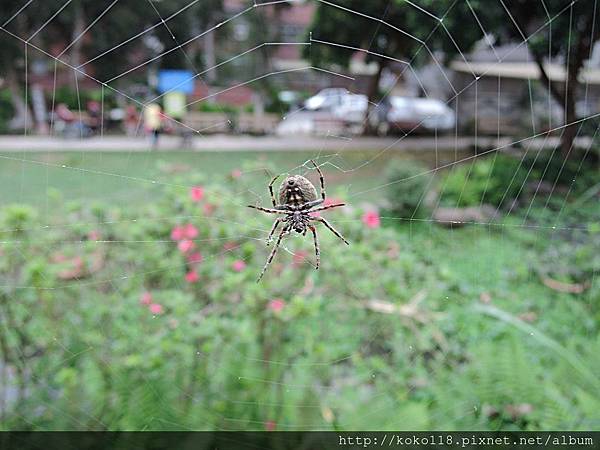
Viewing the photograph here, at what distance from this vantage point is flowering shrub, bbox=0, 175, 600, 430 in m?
2.42

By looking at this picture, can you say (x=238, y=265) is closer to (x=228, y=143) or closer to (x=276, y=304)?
(x=276, y=304)

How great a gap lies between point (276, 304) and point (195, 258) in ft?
1.77

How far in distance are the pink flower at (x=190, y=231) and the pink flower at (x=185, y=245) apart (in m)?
0.03

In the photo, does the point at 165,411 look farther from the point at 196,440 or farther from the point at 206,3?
the point at 206,3

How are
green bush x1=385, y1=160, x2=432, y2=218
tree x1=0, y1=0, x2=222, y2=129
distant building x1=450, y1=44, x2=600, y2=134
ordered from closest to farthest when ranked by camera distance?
green bush x1=385, y1=160, x2=432, y2=218 < tree x1=0, y1=0, x2=222, y2=129 < distant building x1=450, y1=44, x2=600, y2=134

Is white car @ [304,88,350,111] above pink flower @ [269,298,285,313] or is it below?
above

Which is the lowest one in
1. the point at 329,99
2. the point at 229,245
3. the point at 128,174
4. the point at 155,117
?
the point at 229,245

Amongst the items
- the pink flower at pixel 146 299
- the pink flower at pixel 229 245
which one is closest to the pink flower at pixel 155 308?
the pink flower at pixel 146 299

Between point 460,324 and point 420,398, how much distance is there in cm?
81

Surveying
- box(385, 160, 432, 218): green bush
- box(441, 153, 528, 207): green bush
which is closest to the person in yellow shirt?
box(385, 160, 432, 218): green bush

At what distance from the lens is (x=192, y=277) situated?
8.54 ft

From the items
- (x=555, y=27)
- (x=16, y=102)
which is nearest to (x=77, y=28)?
(x=16, y=102)

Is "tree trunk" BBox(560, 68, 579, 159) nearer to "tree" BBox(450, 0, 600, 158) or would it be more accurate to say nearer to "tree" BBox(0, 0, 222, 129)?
"tree" BBox(450, 0, 600, 158)

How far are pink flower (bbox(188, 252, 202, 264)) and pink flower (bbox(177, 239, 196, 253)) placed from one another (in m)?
0.05
